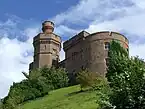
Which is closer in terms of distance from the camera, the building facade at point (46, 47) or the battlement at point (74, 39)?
the battlement at point (74, 39)

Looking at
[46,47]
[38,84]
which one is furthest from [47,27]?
[38,84]

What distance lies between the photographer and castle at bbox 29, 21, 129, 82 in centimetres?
7369

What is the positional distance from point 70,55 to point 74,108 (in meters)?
40.6

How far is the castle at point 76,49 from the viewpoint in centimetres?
7369

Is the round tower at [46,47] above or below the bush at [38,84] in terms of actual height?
above

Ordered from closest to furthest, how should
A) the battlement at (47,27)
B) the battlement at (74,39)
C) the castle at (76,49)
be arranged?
the castle at (76,49) < the battlement at (74,39) < the battlement at (47,27)

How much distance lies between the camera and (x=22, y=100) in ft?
196

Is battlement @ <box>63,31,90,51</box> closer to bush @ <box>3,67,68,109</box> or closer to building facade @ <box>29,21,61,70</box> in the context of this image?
building facade @ <box>29,21,61,70</box>

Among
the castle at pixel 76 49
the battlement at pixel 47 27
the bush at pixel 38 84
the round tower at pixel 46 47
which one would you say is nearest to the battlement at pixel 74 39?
the castle at pixel 76 49

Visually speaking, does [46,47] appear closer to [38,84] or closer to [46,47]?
[46,47]

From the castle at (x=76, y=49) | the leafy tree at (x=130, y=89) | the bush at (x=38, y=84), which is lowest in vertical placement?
the leafy tree at (x=130, y=89)

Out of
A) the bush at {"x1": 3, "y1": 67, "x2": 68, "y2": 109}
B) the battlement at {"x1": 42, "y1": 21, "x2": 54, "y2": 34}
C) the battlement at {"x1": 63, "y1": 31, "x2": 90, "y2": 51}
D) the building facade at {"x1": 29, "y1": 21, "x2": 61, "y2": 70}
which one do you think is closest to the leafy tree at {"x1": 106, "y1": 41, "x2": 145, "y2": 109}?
the bush at {"x1": 3, "y1": 67, "x2": 68, "y2": 109}

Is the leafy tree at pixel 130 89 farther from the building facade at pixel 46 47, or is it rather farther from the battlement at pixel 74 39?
the building facade at pixel 46 47

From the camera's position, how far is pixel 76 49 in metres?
79.4
